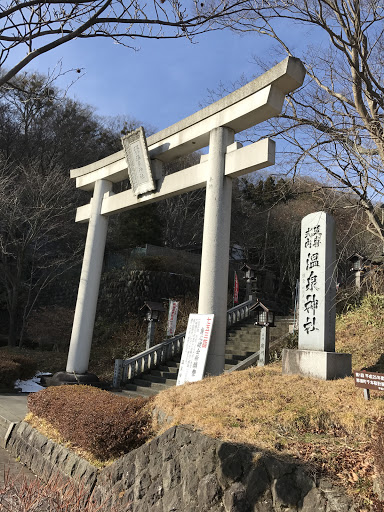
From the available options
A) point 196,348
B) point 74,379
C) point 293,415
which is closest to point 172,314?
point 74,379

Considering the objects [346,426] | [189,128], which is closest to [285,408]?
[346,426]

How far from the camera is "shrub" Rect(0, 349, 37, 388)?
11.0 m

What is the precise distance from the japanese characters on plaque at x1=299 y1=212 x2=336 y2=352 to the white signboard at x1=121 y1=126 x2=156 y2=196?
13.6 ft

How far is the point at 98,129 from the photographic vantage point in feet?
89.9

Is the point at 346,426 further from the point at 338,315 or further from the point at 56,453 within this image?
the point at 338,315

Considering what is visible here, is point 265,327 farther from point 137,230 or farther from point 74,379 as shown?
point 137,230

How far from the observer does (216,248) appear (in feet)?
25.3

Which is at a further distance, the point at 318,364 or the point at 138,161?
the point at 138,161

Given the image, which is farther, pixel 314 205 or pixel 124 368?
pixel 314 205

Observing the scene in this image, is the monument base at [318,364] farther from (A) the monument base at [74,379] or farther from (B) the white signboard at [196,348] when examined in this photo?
(A) the monument base at [74,379]

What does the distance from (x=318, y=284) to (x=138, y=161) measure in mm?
5611

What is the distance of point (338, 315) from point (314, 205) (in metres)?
13.4

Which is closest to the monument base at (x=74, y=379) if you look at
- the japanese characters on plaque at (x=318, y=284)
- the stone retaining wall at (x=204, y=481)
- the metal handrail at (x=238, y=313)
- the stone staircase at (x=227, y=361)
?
the stone staircase at (x=227, y=361)

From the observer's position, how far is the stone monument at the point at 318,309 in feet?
21.2
